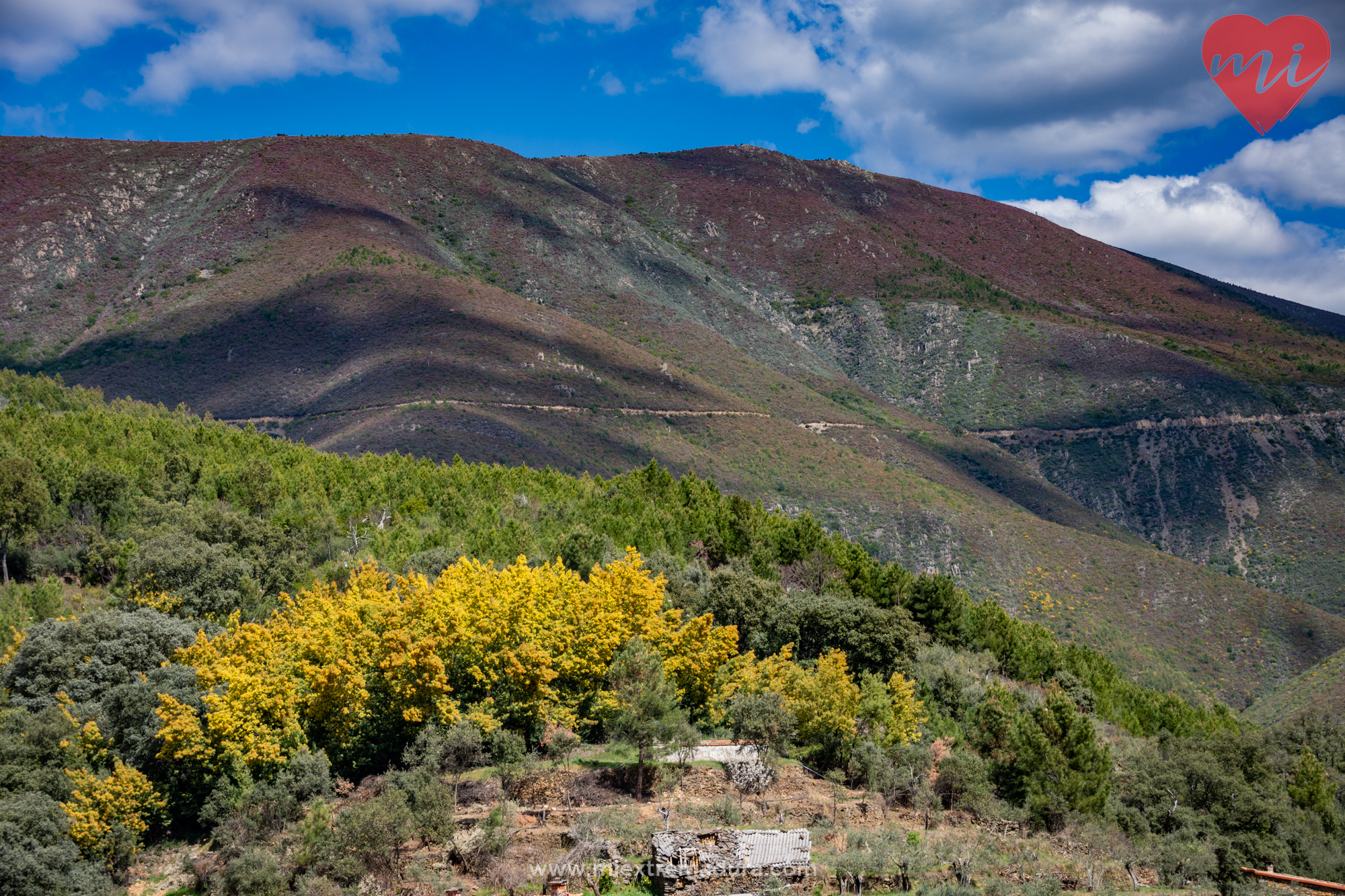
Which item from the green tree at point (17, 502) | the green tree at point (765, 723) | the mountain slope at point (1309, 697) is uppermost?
the green tree at point (17, 502)

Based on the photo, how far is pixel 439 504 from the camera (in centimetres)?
6556

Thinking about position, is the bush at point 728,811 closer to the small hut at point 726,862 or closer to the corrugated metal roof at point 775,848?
the corrugated metal roof at point 775,848

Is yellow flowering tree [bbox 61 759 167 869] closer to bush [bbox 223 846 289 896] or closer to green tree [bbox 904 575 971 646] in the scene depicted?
bush [bbox 223 846 289 896]

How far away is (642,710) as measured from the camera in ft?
115

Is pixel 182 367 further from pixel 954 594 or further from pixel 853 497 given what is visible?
pixel 954 594

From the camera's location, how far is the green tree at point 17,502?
4969 cm

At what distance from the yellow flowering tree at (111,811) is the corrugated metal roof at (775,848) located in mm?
19350

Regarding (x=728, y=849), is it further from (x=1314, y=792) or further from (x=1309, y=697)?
(x=1309, y=697)

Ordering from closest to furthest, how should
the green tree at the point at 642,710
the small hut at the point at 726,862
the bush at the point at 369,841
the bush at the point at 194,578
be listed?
the small hut at the point at 726,862
the bush at the point at 369,841
the green tree at the point at 642,710
the bush at the point at 194,578

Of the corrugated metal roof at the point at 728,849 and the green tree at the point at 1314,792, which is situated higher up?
the corrugated metal roof at the point at 728,849

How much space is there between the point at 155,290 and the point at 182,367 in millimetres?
25336

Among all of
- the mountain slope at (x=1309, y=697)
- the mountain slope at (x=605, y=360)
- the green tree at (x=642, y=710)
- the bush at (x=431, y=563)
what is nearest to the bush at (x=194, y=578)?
the bush at (x=431, y=563)

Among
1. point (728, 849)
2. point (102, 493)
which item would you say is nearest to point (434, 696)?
point (728, 849)

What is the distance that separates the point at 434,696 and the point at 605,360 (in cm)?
9437
